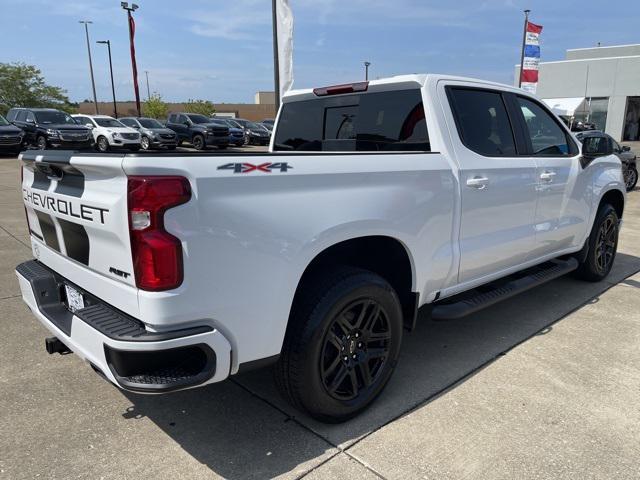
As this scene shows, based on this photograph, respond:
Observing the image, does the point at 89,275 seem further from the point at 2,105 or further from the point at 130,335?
the point at 2,105

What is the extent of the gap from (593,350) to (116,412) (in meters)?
3.33

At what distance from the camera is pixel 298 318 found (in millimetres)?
2525

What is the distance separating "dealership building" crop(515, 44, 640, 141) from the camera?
3978 centimetres

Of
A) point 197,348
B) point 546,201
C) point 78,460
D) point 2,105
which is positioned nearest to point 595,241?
point 546,201

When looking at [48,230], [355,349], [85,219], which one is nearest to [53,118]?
[48,230]

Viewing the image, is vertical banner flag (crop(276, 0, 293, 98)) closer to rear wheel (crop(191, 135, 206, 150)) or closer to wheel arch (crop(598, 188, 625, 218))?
wheel arch (crop(598, 188, 625, 218))

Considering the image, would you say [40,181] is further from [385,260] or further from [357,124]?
[357,124]

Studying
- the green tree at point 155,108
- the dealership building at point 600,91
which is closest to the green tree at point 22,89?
the green tree at point 155,108

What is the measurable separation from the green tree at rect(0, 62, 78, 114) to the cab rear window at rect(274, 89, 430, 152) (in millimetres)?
53122

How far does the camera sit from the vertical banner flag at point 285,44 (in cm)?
902

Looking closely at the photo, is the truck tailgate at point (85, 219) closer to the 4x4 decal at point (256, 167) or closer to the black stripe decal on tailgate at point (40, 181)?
the black stripe decal on tailgate at point (40, 181)

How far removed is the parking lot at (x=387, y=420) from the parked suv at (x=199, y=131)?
2036 cm

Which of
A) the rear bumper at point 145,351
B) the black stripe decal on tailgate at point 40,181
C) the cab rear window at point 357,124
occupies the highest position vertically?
the cab rear window at point 357,124

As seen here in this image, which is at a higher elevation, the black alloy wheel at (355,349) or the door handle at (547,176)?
the door handle at (547,176)
